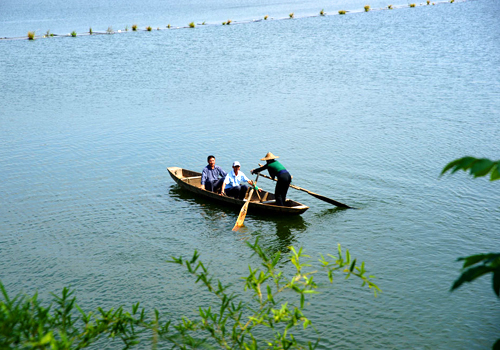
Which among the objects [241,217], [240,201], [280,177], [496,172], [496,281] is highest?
[496,172]

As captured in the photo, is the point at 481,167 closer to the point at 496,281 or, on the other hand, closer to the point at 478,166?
the point at 478,166

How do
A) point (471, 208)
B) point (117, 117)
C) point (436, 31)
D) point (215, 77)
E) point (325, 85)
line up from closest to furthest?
point (471, 208) < point (117, 117) < point (325, 85) < point (215, 77) < point (436, 31)

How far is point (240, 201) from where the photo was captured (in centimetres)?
1454

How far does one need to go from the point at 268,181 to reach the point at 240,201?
2399 millimetres

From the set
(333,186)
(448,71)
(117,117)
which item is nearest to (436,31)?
(448,71)

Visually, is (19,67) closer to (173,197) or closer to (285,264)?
(173,197)

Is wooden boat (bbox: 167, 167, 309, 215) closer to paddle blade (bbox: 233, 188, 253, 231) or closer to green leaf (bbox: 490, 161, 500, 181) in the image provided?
paddle blade (bbox: 233, 188, 253, 231)

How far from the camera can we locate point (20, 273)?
11.5 m

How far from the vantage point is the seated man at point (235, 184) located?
49.1 feet

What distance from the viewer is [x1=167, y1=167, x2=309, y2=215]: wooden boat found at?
13812 millimetres

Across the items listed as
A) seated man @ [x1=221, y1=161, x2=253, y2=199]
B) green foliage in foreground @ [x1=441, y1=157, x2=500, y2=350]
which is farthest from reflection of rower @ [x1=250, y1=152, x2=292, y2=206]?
green foliage in foreground @ [x1=441, y1=157, x2=500, y2=350]

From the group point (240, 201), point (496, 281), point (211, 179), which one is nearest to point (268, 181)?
point (211, 179)

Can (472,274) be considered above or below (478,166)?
below

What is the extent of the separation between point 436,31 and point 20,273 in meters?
41.5
